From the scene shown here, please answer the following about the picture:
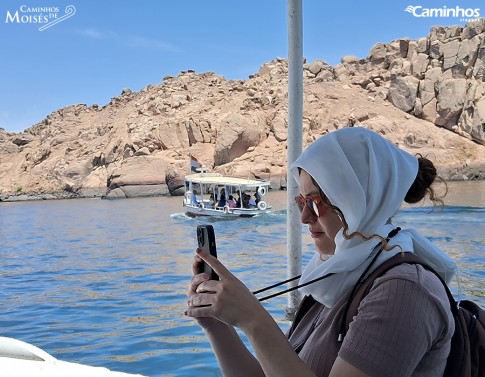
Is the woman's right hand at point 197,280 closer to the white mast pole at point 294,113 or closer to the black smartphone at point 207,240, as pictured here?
the black smartphone at point 207,240

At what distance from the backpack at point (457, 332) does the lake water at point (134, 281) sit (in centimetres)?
43

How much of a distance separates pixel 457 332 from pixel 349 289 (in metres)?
0.24

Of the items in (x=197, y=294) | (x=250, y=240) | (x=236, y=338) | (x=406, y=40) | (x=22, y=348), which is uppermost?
(x=406, y=40)

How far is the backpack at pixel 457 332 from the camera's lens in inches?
49.1

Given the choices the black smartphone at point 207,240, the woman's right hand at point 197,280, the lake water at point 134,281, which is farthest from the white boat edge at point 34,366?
the lake water at point 134,281

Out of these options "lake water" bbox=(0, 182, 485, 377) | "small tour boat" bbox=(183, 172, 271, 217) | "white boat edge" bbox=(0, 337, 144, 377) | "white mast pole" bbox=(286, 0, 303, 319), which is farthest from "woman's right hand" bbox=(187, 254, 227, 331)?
"small tour boat" bbox=(183, 172, 271, 217)

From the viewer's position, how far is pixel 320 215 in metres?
1.46

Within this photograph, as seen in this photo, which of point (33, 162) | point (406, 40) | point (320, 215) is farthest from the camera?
point (33, 162)

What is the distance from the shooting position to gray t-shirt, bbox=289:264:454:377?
1.13 meters

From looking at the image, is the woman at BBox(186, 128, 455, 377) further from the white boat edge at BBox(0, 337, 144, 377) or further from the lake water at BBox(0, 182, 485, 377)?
the white boat edge at BBox(0, 337, 144, 377)

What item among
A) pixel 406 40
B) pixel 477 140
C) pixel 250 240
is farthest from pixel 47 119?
pixel 250 240

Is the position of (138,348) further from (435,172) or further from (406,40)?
(406,40)

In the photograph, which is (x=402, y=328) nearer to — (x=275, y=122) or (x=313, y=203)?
(x=313, y=203)

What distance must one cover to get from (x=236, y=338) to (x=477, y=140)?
51677 mm
